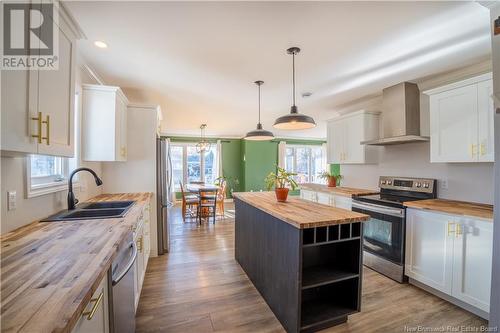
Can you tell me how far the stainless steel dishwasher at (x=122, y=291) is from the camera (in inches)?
45.0

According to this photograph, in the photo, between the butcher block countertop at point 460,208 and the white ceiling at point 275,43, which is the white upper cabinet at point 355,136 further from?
the butcher block countertop at point 460,208

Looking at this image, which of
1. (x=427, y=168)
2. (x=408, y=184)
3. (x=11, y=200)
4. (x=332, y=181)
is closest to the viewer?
(x=11, y=200)

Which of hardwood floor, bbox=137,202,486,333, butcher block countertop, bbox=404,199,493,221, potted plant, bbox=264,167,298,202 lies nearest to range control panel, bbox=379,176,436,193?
butcher block countertop, bbox=404,199,493,221

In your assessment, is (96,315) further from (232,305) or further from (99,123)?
(99,123)

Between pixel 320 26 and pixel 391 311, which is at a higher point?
pixel 320 26

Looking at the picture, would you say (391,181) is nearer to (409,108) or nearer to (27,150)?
(409,108)

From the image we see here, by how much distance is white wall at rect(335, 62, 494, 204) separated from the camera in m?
2.37

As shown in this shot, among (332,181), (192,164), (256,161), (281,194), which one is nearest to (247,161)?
(256,161)

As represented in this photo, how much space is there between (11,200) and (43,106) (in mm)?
684

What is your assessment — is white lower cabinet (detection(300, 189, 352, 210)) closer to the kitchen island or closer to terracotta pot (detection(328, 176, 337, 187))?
terracotta pot (detection(328, 176, 337, 187))

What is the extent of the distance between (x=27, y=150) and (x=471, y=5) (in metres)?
3.01

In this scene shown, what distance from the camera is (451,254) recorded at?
203cm

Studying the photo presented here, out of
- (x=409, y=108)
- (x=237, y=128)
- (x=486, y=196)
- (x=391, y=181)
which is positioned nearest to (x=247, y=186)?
(x=237, y=128)

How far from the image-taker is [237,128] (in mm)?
6570
